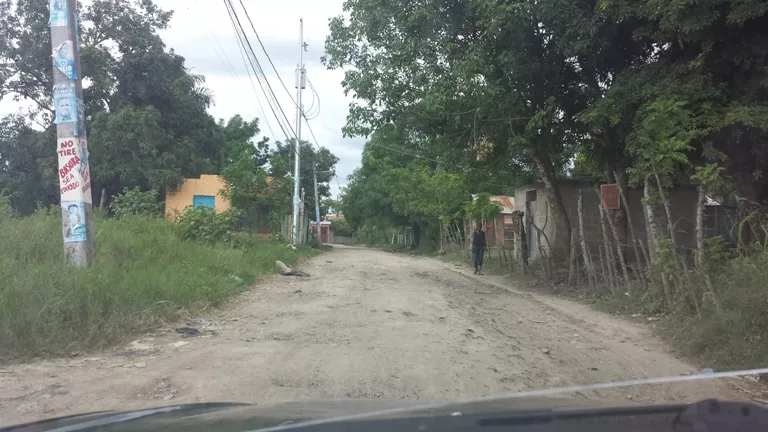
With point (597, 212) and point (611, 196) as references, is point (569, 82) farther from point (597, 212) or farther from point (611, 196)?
point (597, 212)

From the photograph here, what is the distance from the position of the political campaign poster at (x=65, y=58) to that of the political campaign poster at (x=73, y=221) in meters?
1.91

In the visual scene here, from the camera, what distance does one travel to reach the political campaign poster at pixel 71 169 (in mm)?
8852

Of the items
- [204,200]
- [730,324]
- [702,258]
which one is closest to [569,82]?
[702,258]

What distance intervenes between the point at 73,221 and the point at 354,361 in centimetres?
521

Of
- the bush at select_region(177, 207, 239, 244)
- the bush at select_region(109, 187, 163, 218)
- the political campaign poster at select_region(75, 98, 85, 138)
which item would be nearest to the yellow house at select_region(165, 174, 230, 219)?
the bush at select_region(109, 187, 163, 218)

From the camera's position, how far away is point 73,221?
→ 889 cm

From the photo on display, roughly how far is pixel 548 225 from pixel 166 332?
13.7m

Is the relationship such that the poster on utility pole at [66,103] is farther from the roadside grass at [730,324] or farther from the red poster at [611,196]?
the red poster at [611,196]

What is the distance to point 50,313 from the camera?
682cm

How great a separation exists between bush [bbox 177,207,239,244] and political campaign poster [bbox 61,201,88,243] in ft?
25.8

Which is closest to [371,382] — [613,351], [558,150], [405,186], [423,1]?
[613,351]

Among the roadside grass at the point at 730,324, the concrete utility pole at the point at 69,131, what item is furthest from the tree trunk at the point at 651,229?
the concrete utility pole at the point at 69,131

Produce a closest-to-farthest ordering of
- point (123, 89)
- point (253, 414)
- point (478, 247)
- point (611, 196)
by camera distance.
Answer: point (253, 414)
point (611, 196)
point (478, 247)
point (123, 89)

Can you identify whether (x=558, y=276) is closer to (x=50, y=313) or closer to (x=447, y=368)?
(x=447, y=368)
